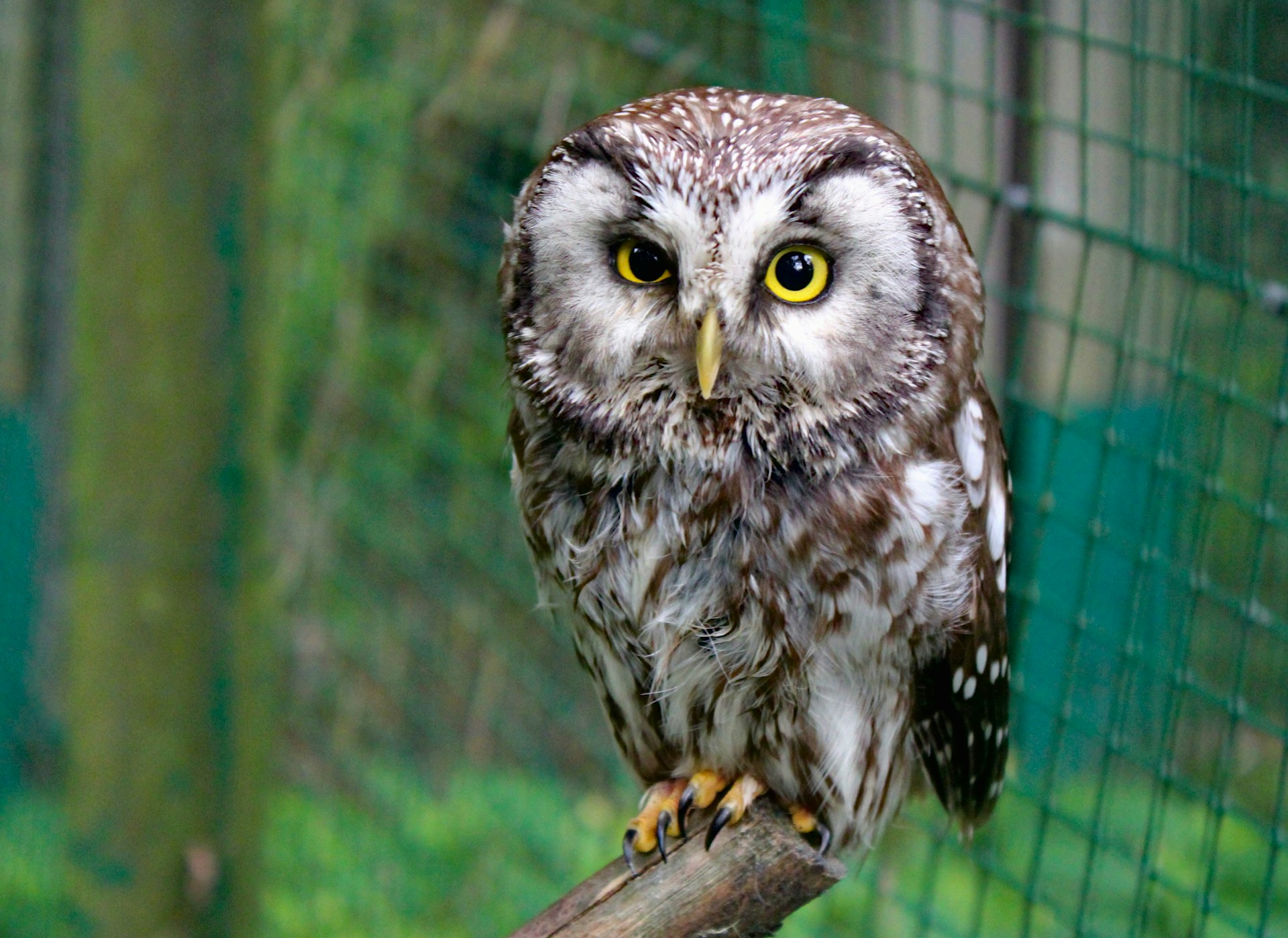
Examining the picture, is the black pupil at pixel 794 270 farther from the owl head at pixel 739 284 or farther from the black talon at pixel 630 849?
the black talon at pixel 630 849

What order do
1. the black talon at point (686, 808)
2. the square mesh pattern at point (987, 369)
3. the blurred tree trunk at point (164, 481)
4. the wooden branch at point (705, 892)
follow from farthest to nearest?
the square mesh pattern at point (987, 369) < the blurred tree trunk at point (164, 481) < the black talon at point (686, 808) < the wooden branch at point (705, 892)

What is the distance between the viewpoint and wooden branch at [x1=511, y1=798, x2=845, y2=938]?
1.42m

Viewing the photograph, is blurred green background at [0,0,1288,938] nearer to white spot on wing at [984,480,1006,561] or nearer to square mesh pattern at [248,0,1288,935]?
square mesh pattern at [248,0,1288,935]

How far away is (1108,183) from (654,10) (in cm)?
161

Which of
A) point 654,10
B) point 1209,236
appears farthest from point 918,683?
point 654,10

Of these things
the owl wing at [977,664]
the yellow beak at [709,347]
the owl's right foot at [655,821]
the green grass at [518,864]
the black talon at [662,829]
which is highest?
the yellow beak at [709,347]

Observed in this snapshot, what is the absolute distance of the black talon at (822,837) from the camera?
171 centimetres

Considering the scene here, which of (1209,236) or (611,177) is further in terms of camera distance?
(1209,236)

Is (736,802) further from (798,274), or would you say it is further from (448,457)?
(448,457)

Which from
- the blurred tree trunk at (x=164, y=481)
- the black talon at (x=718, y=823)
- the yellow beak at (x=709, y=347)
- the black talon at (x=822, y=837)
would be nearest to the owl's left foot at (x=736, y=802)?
the black talon at (x=718, y=823)

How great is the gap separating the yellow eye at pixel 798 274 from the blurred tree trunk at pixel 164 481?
1071 millimetres

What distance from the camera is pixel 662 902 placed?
143 centimetres

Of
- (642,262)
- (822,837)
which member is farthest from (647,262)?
(822,837)

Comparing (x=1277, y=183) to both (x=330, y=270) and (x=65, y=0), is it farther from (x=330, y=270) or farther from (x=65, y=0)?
(x=65, y=0)
